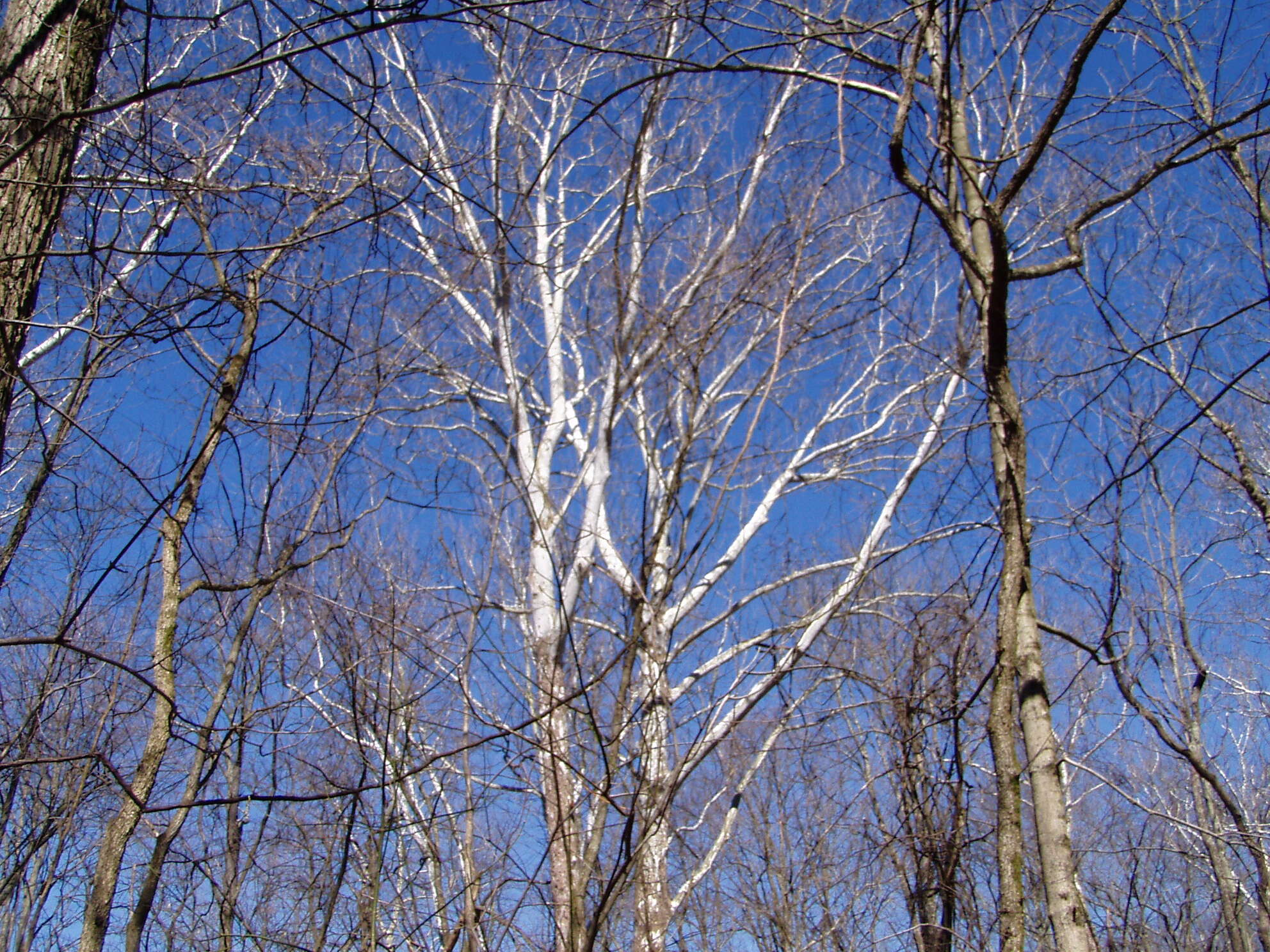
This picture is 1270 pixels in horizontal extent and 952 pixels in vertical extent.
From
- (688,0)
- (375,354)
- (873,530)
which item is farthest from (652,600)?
(873,530)

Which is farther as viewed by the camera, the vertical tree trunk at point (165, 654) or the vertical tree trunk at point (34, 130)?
the vertical tree trunk at point (165, 654)

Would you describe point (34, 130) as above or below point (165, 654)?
above

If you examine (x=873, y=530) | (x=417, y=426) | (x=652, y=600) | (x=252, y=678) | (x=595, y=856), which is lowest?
(x=595, y=856)

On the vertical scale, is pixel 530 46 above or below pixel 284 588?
above

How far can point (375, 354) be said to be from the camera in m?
3.91

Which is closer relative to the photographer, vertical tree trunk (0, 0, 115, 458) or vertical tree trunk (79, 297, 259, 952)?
vertical tree trunk (0, 0, 115, 458)

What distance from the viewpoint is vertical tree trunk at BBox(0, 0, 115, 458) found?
7.03ft

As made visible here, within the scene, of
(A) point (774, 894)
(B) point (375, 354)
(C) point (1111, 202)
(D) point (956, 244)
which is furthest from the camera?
(A) point (774, 894)

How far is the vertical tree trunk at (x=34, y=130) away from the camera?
7.03 feet

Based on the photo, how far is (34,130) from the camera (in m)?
2.03

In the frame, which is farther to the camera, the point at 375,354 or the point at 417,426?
the point at 417,426

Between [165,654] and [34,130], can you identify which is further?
[165,654]

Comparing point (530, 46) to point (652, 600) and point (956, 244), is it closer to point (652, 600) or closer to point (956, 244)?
point (956, 244)

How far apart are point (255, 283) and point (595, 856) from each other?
8.58 ft
